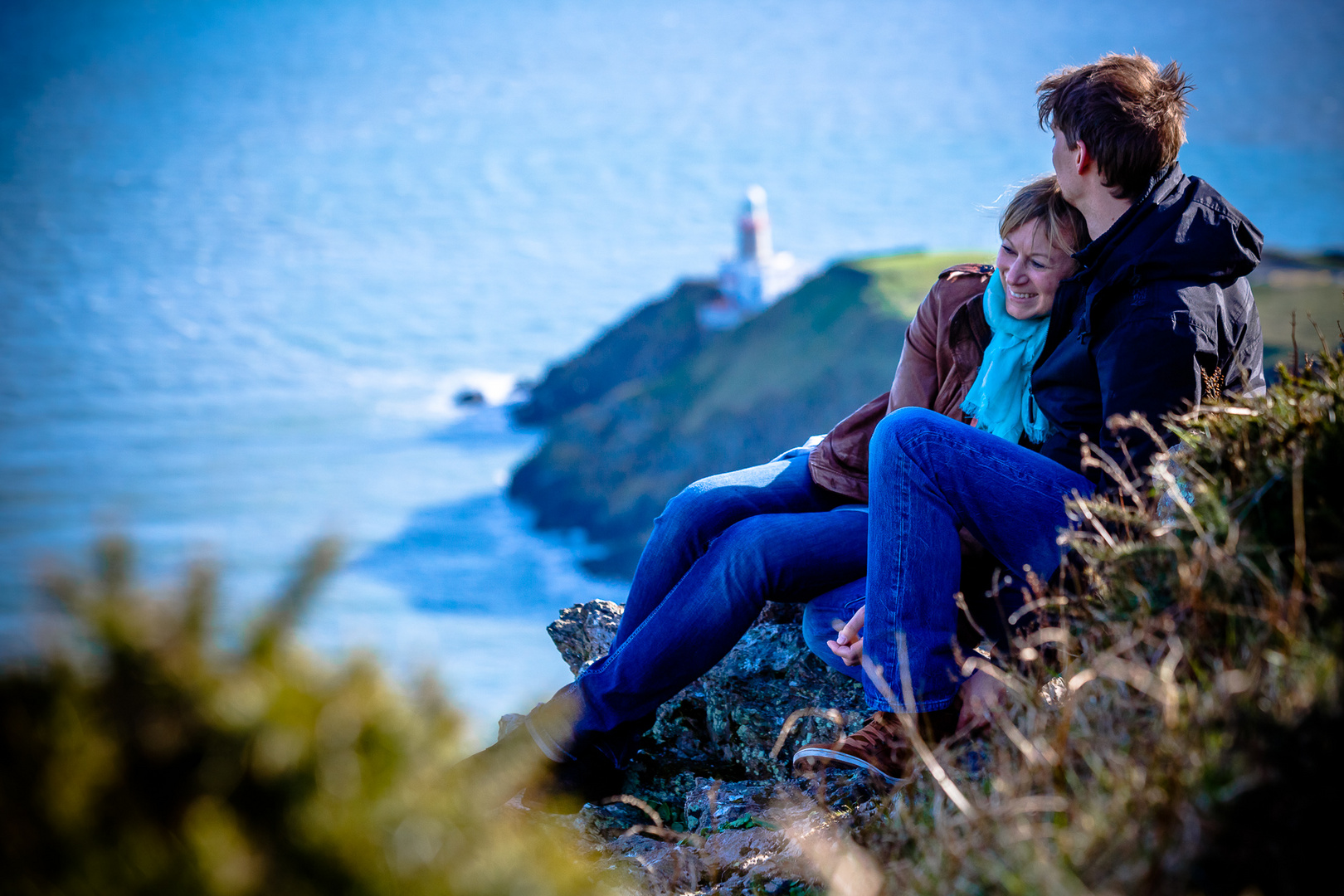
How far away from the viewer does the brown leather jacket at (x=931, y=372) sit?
333 cm

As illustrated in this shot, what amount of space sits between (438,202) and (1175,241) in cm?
12013

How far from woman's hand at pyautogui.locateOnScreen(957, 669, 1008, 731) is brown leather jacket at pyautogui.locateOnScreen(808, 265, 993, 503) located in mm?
818

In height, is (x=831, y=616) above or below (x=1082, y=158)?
below

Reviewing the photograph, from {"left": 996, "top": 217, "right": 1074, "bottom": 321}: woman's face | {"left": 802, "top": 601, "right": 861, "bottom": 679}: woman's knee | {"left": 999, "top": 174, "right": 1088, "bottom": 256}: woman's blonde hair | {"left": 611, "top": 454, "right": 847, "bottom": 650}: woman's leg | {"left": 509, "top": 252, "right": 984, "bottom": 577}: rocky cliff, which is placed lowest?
{"left": 509, "top": 252, "right": 984, "bottom": 577}: rocky cliff

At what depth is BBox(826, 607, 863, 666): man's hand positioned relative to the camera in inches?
115

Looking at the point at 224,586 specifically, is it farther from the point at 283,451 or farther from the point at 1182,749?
the point at 283,451

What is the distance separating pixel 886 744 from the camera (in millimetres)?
2717

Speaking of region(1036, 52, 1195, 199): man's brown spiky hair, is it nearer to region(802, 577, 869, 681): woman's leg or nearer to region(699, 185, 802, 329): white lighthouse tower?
region(802, 577, 869, 681): woman's leg

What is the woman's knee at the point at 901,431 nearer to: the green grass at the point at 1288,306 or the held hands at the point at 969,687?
the held hands at the point at 969,687

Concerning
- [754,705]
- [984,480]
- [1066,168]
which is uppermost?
[1066,168]

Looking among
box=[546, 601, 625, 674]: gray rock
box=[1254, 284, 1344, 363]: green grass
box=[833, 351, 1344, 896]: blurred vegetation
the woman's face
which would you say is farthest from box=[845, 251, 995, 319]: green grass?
box=[833, 351, 1344, 896]: blurred vegetation

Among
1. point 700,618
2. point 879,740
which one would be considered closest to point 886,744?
point 879,740

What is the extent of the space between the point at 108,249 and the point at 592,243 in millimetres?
57523

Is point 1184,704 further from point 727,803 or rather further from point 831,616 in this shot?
point 727,803
